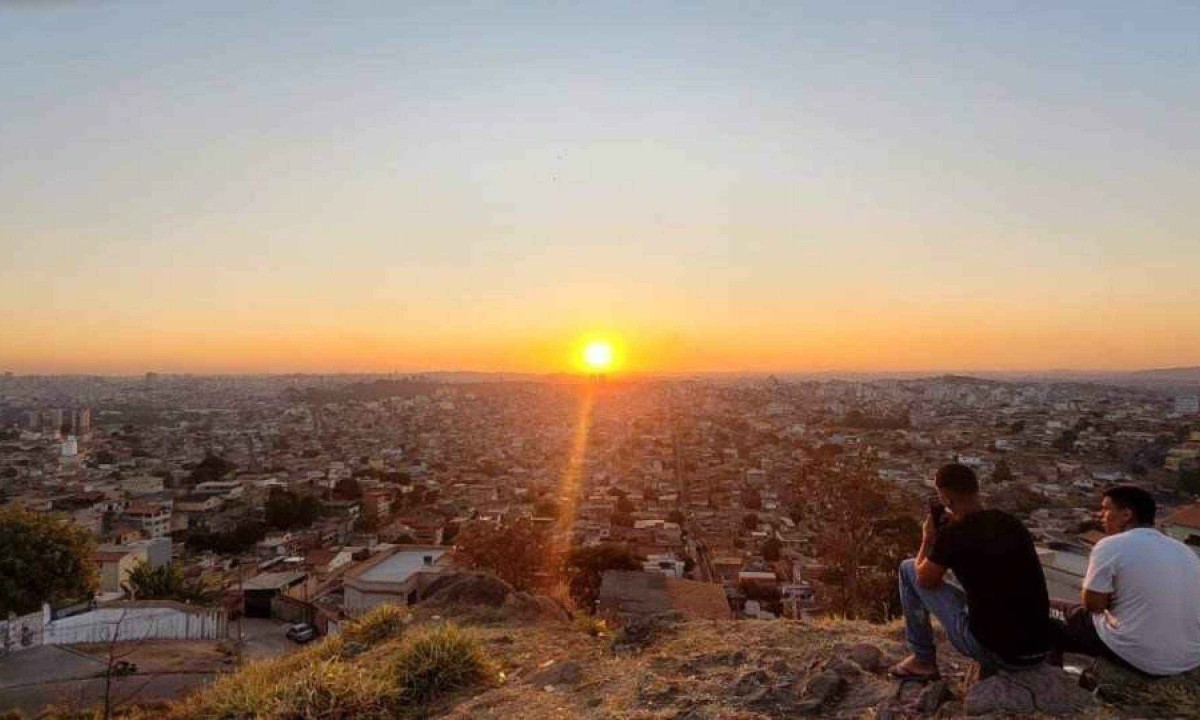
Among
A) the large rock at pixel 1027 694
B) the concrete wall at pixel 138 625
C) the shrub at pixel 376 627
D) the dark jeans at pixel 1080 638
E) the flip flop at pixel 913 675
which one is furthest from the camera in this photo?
the concrete wall at pixel 138 625

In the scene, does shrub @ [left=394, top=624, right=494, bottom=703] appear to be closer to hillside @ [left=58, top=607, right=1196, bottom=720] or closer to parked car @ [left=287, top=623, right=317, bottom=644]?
hillside @ [left=58, top=607, right=1196, bottom=720]

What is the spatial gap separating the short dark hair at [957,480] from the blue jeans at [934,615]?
1.57ft

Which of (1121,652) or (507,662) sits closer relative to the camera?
(1121,652)

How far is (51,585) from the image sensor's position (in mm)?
15469

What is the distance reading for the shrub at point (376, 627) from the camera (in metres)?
6.61

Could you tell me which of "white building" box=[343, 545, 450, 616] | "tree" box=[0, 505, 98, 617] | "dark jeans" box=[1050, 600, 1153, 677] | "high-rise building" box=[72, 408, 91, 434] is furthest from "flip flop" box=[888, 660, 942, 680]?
"high-rise building" box=[72, 408, 91, 434]

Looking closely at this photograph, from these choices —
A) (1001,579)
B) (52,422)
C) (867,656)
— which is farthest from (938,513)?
(52,422)

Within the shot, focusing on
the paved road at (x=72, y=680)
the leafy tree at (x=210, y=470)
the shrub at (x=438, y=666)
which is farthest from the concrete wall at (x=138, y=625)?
the leafy tree at (x=210, y=470)

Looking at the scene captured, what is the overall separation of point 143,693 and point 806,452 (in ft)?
157

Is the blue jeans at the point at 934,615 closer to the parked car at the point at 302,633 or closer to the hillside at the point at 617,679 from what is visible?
the hillside at the point at 617,679

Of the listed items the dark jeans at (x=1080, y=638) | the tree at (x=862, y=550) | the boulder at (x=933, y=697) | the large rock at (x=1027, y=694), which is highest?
the dark jeans at (x=1080, y=638)

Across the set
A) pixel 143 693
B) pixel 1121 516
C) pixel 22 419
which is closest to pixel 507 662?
pixel 1121 516

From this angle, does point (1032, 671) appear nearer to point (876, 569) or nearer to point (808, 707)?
point (808, 707)

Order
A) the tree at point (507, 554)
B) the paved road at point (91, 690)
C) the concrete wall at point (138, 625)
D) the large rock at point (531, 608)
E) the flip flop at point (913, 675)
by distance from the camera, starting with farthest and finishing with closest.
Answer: the concrete wall at point (138, 625) < the tree at point (507, 554) < the paved road at point (91, 690) < the large rock at point (531, 608) < the flip flop at point (913, 675)
